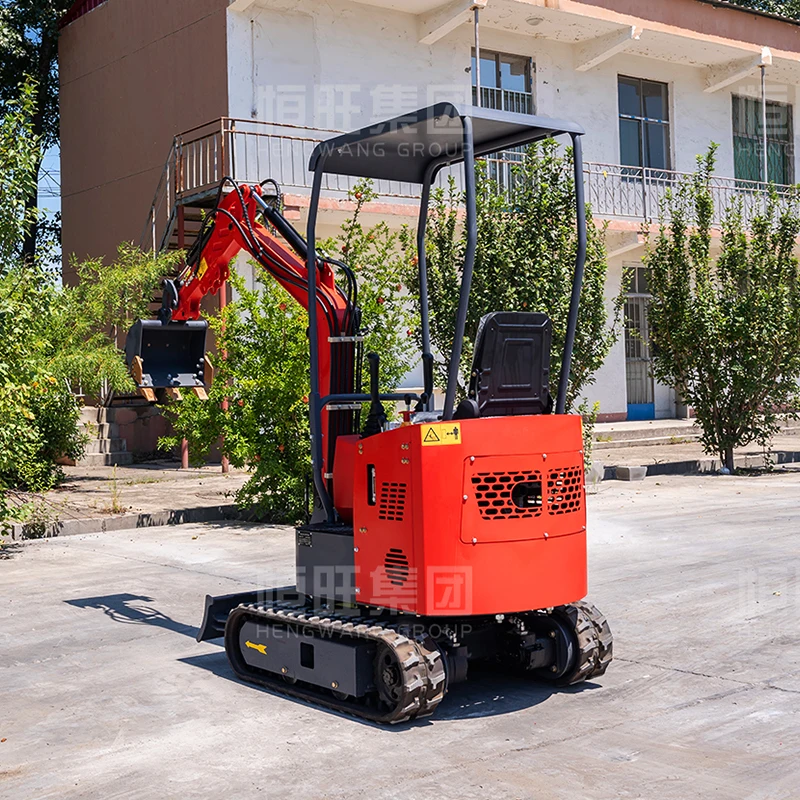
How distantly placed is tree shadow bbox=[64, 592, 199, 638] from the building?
1050 centimetres

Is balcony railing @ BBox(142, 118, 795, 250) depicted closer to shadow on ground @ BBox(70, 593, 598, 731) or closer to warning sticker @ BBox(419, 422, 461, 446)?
shadow on ground @ BBox(70, 593, 598, 731)

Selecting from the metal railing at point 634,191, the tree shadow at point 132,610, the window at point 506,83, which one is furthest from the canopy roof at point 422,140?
the metal railing at point 634,191

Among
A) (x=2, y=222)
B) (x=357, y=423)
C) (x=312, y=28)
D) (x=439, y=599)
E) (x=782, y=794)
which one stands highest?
(x=312, y=28)

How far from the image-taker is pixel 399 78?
21.7 metres

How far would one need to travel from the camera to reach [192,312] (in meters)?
8.19

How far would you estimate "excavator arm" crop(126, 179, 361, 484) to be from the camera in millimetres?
6992

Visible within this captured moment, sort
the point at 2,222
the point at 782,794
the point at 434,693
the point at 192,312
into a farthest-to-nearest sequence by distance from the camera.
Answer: the point at 2,222
the point at 192,312
the point at 434,693
the point at 782,794

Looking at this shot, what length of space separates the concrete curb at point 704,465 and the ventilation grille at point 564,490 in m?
11.4

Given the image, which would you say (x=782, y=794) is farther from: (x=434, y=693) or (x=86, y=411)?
(x=86, y=411)

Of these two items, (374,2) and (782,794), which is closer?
(782,794)

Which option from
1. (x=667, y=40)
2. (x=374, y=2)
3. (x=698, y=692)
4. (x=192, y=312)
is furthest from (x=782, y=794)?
(x=667, y=40)

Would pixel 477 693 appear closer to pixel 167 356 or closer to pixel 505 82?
pixel 167 356

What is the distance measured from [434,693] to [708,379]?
45.4ft

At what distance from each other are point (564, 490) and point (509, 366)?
74 centimetres
